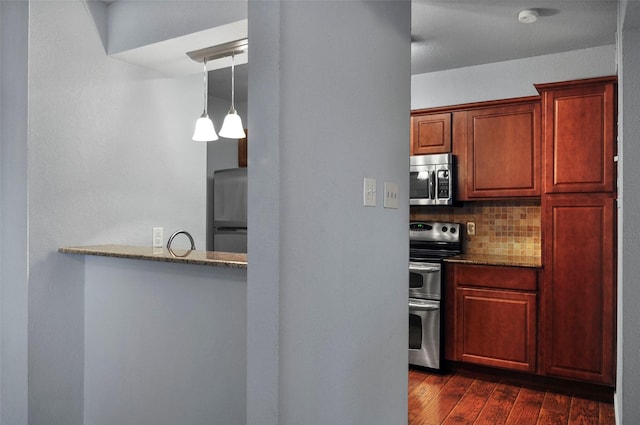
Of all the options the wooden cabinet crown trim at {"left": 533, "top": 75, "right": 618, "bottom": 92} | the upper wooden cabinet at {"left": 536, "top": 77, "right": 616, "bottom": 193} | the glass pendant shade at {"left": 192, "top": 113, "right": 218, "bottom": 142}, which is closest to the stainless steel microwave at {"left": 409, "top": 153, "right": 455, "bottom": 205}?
the upper wooden cabinet at {"left": 536, "top": 77, "right": 616, "bottom": 193}

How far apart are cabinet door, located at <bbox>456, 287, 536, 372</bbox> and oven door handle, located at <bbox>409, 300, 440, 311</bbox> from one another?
0.53 ft

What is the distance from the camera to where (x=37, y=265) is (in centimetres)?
217

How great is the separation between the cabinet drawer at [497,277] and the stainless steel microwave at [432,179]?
59 cm

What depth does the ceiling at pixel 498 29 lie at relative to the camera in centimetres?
278

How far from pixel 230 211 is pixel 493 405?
274 cm

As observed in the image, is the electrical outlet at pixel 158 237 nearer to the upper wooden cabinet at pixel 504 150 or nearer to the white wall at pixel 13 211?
the white wall at pixel 13 211

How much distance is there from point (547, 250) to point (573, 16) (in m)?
1.52

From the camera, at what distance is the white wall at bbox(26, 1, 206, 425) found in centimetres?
217

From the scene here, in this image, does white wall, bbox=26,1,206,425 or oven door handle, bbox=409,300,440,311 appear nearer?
white wall, bbox=26,1,206,425

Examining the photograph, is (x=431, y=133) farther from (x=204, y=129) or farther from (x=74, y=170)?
(x=74, y=170)

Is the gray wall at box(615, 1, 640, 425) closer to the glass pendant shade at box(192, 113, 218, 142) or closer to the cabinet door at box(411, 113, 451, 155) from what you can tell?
the cabinet door at box(411, 113, 451, 155)

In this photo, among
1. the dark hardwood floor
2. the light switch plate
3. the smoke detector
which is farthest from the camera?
the smoke detector

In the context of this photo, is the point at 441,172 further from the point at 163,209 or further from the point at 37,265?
the point at 37,265

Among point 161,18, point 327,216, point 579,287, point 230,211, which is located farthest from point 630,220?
point 230,211
